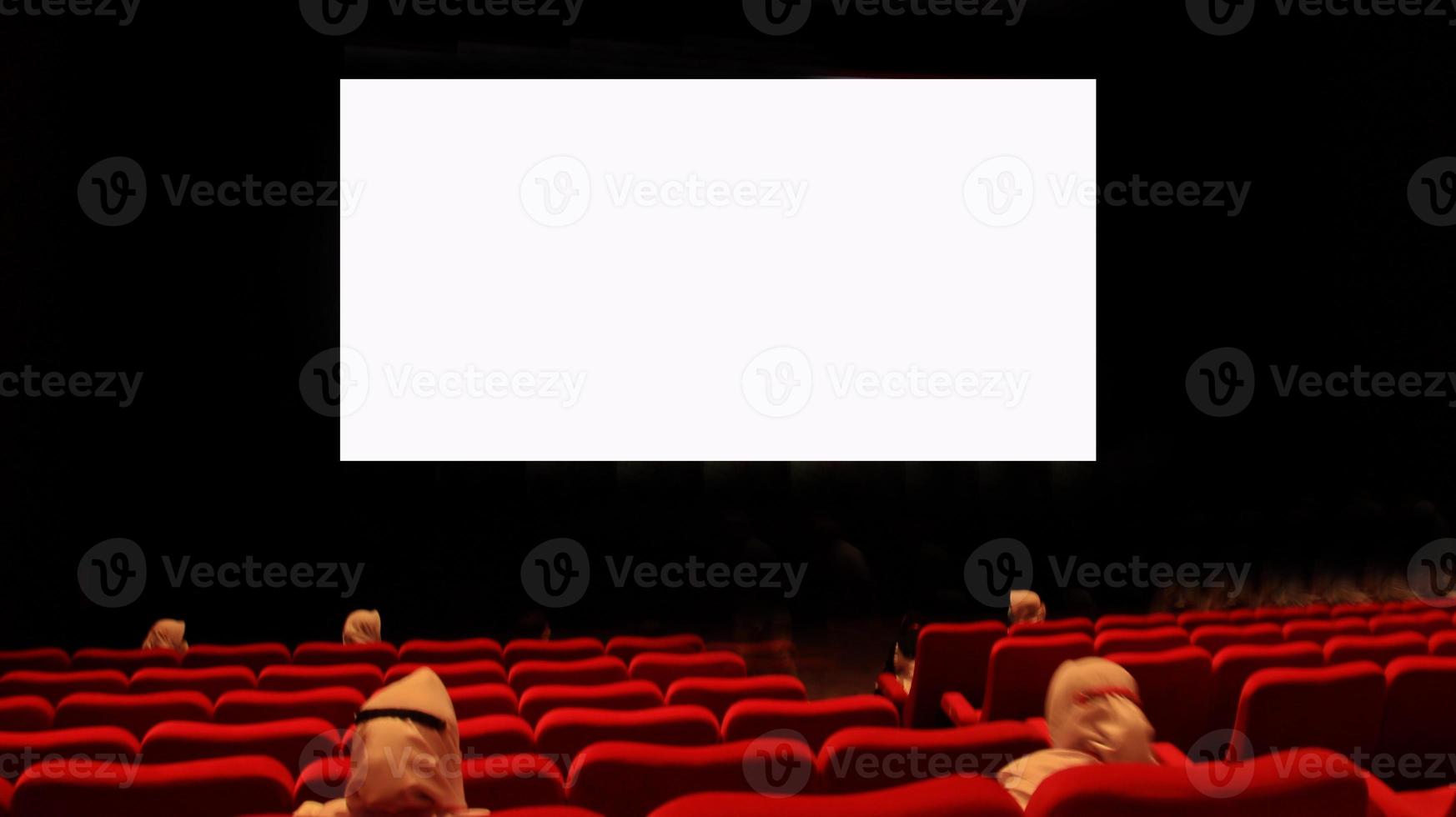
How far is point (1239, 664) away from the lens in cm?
325

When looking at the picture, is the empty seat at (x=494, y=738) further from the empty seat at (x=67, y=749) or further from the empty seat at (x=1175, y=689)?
the empty seat at (x=1175, y=689)

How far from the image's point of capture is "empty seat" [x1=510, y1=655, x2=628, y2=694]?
362cm

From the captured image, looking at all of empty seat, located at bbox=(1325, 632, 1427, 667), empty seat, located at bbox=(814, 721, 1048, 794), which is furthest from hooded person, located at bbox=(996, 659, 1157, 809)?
empty seat, located at bbox=(1325, 632, 1427, 667)

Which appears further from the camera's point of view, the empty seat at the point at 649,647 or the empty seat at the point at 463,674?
the empty seat at the point at 649,647

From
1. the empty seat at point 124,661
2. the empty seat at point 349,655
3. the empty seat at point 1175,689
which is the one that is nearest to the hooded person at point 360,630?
the empty seat at point 349,655

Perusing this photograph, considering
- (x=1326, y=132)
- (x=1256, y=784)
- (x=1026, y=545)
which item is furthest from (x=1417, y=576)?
(x=1256, y=784)

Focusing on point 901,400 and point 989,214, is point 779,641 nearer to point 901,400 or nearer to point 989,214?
point 901,400

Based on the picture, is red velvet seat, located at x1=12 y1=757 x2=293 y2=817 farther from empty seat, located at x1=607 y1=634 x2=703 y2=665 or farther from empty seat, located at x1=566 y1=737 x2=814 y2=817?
empty seat, located at x1=607 y1=634 x2=703 y2=665

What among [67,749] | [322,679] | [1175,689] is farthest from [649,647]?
[67,749]

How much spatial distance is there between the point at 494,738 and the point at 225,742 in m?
0.66

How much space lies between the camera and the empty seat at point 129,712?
271 centimetres

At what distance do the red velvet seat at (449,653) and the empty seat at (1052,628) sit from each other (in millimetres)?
2531

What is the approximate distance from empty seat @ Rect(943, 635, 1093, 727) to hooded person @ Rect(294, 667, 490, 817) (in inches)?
87.3

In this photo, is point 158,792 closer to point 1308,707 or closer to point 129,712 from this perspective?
point 129,712
